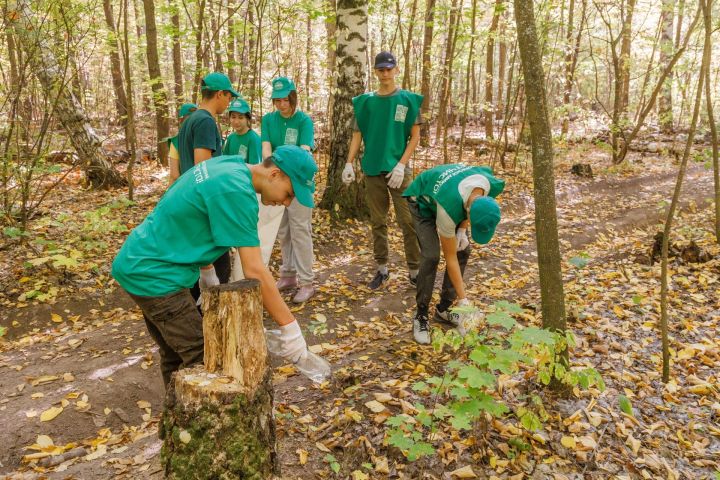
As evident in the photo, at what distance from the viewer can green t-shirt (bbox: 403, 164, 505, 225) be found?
3.37 m

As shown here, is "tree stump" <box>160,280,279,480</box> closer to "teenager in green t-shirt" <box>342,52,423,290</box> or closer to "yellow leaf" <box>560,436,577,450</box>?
"yellow leaf" <box>560,436,577,450</box>

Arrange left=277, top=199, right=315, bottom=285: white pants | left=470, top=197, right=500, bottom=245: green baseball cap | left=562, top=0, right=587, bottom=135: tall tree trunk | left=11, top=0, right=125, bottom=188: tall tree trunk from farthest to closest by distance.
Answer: left=562, top=0, right=587, bottom=135: tall tree trunk
left=11, top=0, right=125, bottom=188: tall tree trunk
left=277, top=199, right=315, bottom=285: white pants
left=470, top=197, right=500, bottom=245: green baseball cap

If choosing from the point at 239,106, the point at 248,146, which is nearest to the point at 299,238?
the point at 248,146

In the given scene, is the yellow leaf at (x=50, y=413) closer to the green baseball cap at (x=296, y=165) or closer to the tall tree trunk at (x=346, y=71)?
the green baseball cap at (x=296, y=165)

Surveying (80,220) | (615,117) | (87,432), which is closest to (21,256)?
(80,220)

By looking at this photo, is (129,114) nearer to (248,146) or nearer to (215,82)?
(248,146)

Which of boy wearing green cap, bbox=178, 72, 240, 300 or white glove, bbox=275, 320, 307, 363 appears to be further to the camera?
boy wearing green cap, bbox=178, 72, 240, 300

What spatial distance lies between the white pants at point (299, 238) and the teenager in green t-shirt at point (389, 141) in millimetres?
704

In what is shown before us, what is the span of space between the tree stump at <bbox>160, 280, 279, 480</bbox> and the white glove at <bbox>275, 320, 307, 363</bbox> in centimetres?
34

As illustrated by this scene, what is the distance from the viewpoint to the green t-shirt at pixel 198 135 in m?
3.76

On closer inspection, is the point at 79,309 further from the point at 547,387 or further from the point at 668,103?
the point at 668,103

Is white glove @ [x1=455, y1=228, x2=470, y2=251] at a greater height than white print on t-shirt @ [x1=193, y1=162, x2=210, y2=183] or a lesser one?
lesser

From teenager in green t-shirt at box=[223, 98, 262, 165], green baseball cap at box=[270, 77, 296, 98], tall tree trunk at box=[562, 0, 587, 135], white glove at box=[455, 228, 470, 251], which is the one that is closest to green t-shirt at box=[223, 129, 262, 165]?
teenager in green t-shirt at box=[223, 98, 262, 165]

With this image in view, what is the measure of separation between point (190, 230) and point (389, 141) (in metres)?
2.80
